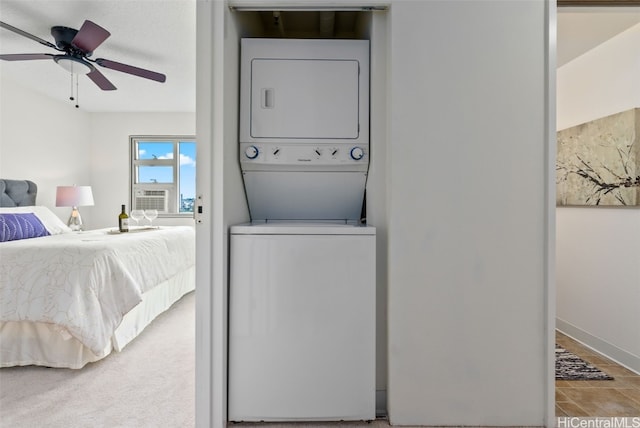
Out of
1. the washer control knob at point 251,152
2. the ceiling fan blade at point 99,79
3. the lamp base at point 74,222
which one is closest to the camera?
the washer control knob at point 251,152

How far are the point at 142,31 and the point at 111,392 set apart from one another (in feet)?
8.62

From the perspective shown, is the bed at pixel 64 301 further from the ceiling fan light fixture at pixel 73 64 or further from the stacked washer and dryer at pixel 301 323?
the ceiling fan light fixture at pixel 73 64

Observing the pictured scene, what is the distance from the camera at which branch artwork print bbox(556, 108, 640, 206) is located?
92.4 inches

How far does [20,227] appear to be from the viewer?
9.57ft

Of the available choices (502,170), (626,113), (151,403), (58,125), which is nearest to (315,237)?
(502,170)

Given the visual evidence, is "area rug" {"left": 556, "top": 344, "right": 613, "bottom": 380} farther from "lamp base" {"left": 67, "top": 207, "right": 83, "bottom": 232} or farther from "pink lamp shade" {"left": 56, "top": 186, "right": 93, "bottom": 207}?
"pink lamp shade" {"left": 56, "top": 186, "right": 93, "bottom": 207}

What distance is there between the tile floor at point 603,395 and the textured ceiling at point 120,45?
3.38m

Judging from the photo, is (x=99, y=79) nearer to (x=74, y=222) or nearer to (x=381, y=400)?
(x=74, y=222)

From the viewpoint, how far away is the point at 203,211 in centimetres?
150

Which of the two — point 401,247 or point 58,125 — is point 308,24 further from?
point 58,125

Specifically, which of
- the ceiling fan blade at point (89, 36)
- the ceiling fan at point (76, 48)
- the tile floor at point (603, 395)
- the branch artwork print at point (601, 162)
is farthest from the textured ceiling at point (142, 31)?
Result: the tile floor at point (603, 395)

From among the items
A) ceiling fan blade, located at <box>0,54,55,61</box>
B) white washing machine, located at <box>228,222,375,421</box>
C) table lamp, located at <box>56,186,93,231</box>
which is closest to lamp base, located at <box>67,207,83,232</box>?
table lamp, located at <box>56,186,93,231</box>

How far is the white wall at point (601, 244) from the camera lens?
234 cm

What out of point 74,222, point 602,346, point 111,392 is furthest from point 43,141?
point 602,346
